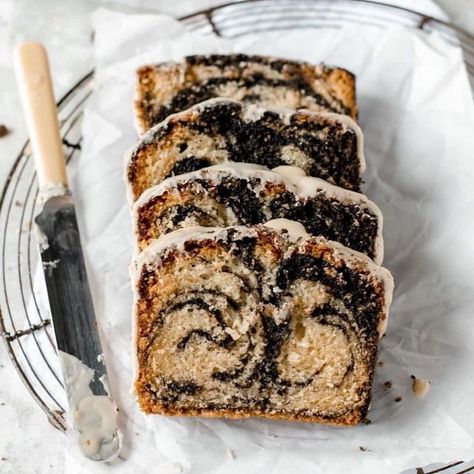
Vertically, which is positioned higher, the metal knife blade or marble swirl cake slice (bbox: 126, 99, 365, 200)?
marble swirl cake slice (bbox: 126, 99, 365, 200)

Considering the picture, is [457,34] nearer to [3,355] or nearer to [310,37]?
[310,37]

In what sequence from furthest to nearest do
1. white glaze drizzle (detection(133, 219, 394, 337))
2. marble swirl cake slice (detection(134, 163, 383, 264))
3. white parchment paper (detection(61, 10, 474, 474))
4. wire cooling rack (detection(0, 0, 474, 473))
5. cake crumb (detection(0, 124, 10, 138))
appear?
cake crumb (detection(0, 124, 10, 138))
wire cooling rack (detection(0, 0, 474, 473))
white parchment paper (detection(61, 10, 474, 474))
marble swirl cake slice (detection(134, 163, 383, 264))
white glaze drizzle (detection(133, 219, 394, 337))

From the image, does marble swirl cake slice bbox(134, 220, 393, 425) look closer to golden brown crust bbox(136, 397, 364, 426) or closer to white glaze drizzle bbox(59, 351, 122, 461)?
golden brown crust bbox(136, 397, 364, 426)

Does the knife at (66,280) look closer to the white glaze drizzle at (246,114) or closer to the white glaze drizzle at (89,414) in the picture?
the white glaze drizzle at (89,414)

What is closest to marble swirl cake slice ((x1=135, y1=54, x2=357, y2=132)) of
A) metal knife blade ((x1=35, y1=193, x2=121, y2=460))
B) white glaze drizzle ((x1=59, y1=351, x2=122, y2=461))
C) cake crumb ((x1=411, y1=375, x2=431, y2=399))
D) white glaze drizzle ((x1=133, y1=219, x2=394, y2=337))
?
metal knife blade ((x1=35, y1=193, x2=121, y2=460))

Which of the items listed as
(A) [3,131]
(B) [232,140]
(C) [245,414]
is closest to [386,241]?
(B) [232,140]

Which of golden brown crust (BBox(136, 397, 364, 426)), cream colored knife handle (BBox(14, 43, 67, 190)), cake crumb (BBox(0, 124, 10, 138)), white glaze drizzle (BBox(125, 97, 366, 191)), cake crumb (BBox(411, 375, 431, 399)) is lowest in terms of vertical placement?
golden brown crust (BBox(136, 397, 364, 426))
